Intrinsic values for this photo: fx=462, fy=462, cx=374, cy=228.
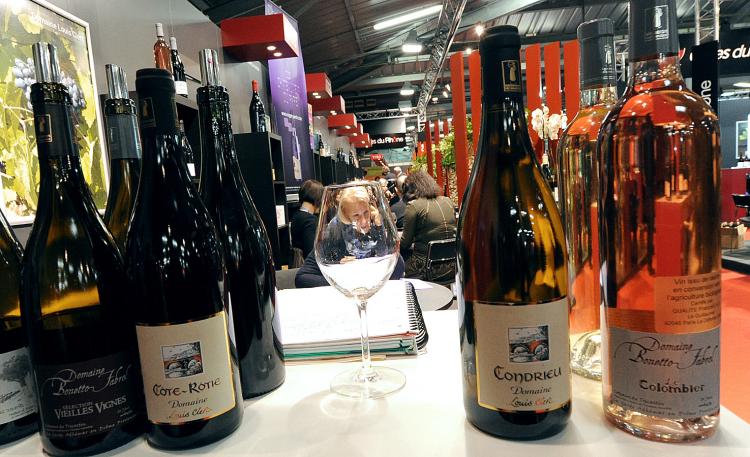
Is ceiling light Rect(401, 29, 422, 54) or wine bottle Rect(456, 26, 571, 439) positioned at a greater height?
ceiling light Rect(401, 29, 422, 54)

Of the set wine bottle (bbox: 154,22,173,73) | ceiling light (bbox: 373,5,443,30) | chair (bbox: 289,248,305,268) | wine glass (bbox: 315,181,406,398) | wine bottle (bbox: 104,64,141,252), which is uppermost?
ceiling light (bbox: 373,5,443,30)

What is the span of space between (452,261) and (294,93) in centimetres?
271

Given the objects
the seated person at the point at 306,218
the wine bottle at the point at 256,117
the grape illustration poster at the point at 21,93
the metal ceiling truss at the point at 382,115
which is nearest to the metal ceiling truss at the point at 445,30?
the wine bottle at the point at 256,117

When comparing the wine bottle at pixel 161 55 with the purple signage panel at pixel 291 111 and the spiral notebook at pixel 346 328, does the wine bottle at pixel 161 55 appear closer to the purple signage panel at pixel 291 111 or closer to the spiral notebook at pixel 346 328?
the spiral notebook at pixel 346 328

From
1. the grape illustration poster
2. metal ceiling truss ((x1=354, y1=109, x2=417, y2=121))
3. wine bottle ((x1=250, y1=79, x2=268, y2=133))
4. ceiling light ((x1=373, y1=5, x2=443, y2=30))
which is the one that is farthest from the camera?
metal ceiling truss ((x1=354, y1=109, x2=417, y2=121))

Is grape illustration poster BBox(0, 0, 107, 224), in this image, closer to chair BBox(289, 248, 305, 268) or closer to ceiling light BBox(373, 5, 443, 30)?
chair BBox(289, 248, 305, 268)

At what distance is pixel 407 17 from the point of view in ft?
23.4

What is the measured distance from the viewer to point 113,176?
62 centimetres

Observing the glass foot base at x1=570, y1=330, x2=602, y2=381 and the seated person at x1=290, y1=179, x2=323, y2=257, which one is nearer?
the glass foot base at x1=570, y1=330, x2=602, y2=381

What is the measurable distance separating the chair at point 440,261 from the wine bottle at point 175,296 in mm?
2519

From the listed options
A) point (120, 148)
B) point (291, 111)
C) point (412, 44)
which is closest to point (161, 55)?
point (120, 148)

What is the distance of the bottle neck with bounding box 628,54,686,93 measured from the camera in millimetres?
393

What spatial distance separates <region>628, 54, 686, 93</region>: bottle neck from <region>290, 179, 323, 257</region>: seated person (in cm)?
296

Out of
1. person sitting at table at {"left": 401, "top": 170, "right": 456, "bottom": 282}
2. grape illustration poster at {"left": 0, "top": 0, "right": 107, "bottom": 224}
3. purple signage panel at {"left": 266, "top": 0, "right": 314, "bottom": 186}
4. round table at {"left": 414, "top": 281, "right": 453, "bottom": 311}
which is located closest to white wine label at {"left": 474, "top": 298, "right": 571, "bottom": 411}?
round table at {"left": 414, "top": 281, "right": 453, "bottom": 311}
